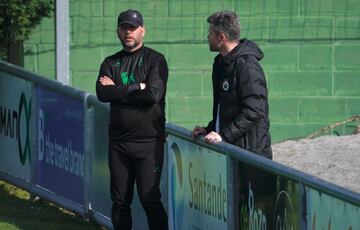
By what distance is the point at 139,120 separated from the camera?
7281mm

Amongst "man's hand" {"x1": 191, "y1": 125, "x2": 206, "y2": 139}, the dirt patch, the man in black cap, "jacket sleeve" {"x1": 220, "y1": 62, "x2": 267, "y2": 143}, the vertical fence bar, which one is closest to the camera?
"jacket sleeve" {"x1": 220, "y1": 62, "x2": 267, "y2": 143}

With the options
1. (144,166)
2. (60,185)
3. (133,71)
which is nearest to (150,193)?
(144,166)

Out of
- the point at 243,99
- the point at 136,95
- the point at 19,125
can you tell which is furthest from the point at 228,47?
the point at 19,125

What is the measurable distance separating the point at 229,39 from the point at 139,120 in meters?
0.89

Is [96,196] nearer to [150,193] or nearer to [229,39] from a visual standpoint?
[150,193]

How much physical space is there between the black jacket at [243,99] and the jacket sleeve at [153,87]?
49 centimetres

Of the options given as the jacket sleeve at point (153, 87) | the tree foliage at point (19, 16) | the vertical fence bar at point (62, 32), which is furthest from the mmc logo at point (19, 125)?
the jacket sleeve at point (153, 87)

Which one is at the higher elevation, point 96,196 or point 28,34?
point 28,34

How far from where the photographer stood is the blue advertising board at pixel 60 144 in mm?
9273

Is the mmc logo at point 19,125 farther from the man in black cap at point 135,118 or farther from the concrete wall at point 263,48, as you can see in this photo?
the man in black cap at point 135,118

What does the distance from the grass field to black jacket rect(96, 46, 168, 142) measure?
1.78m

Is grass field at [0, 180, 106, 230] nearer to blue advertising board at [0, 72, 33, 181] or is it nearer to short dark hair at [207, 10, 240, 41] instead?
blue advertising board at [0, 72, 33, 181]

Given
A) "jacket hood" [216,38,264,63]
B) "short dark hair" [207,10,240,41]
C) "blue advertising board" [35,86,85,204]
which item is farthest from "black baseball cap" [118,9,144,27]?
"blue advertising board" [35,86,85,204]

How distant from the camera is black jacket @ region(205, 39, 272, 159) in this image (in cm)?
668
